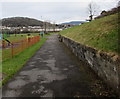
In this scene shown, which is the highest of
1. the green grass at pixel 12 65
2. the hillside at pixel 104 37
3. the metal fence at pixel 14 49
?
the hillside at pixel 104 37

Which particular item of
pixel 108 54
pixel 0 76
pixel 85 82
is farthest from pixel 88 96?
pixel 0 76

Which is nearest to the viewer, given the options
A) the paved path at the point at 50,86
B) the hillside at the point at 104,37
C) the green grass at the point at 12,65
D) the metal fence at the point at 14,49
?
the paved path at the point at 50,86

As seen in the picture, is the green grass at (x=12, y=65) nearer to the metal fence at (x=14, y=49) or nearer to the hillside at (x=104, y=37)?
the metal fence at (x=14, y=49)

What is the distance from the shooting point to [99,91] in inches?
145

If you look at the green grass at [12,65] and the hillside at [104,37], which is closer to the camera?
the hillside at [104,37]

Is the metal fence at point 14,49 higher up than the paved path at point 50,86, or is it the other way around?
the metal fence at point 14,49

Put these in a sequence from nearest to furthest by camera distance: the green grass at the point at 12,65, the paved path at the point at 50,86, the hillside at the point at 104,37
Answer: the paved path at the point at 50,86, the hillside at the point at 104,37, the green grass at the point at 12,65

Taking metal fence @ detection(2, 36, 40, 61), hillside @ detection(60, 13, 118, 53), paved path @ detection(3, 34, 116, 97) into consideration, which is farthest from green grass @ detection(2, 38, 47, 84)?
hillside @ detection(60, 13, 118, 53)

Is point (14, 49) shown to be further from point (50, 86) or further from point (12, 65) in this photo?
point (50, 86)

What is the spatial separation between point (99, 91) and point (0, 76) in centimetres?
431

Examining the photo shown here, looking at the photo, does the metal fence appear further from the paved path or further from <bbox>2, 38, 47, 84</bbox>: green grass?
the paved path

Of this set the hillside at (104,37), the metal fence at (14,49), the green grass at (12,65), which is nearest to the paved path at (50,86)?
the green grass at (12,65)

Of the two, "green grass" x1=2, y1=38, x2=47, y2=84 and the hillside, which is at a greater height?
the hillside

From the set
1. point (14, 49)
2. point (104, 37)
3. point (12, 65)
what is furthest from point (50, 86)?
point (14, 49)
